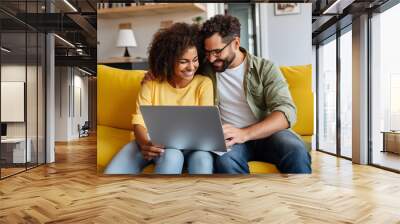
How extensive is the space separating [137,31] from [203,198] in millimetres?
2092

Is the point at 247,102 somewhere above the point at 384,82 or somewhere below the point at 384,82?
below

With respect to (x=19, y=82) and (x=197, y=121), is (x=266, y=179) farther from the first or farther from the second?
(x=19, y=82)

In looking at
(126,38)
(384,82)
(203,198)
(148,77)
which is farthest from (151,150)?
(384,82)

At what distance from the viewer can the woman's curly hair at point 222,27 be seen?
4.88 metres

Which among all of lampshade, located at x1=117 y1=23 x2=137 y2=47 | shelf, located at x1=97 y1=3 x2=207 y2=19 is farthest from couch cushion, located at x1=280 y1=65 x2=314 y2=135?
lampshade, located at x1=117 y1=23 x2=137 y2=47

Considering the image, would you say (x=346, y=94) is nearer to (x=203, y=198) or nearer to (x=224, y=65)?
(x=224, y=65)

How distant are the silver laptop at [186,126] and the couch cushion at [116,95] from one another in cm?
31

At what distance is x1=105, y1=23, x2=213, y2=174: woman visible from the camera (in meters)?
4.81

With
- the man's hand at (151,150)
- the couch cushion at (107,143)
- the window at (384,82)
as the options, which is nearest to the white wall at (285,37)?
the man's hand at (151,150)

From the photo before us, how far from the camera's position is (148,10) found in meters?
5.08

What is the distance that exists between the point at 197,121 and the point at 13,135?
2927 millimetres

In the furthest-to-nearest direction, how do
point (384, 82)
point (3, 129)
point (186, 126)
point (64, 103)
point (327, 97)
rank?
point (64, 103)
point (327, 97)
point (384, 82)
point (3, 129)
point (186, 126)

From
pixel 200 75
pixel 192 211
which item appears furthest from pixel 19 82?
pixel 192 211

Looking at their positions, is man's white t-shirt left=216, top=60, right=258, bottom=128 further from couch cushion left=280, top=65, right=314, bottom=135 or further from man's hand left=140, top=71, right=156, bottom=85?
man's hand left=140, top=71, right=156, bottom=85
